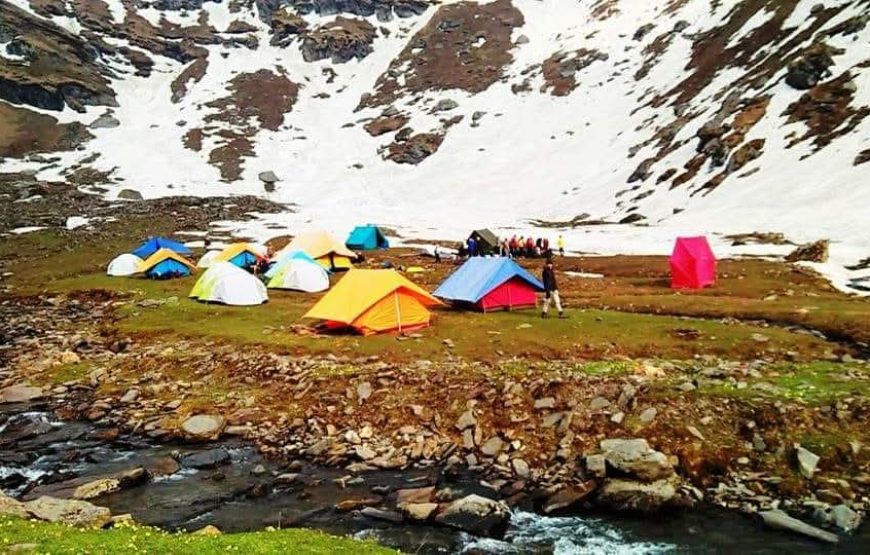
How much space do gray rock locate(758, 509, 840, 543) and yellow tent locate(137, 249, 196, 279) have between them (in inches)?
1863

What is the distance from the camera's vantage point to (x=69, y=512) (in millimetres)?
14188

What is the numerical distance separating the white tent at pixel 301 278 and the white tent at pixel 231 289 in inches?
166

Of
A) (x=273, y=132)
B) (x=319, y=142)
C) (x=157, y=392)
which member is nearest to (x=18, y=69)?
(x=273, y=132)

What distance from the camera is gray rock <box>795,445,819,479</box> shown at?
1628 centimetres

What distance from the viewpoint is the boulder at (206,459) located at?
1884 cm

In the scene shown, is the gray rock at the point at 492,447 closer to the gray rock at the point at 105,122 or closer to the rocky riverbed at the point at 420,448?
the rocky riverbed at the point at 420,448

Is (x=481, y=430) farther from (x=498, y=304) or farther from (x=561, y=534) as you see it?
(x=498, y=304)

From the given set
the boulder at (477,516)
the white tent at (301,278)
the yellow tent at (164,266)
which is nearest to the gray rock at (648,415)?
the boulder at (477,516)

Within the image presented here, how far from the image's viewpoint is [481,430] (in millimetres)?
19750

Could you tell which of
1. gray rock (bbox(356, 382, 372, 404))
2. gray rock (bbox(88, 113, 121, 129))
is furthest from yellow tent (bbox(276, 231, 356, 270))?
gray rock (bbox(88, 113, 121, 129))

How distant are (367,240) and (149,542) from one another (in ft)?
201

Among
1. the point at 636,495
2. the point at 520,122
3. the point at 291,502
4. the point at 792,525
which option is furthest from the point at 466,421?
the point at 520,122

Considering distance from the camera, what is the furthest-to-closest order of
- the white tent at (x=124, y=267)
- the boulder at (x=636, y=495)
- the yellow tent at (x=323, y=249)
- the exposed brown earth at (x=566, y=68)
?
the exposed brown earth at (x=566, y=68)
the white tent at (x=124, y=267)
the yellow tent at (x=323, y=249)
the boulder at (x=636, y=495)

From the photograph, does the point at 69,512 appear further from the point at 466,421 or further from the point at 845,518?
the point at 845,518
